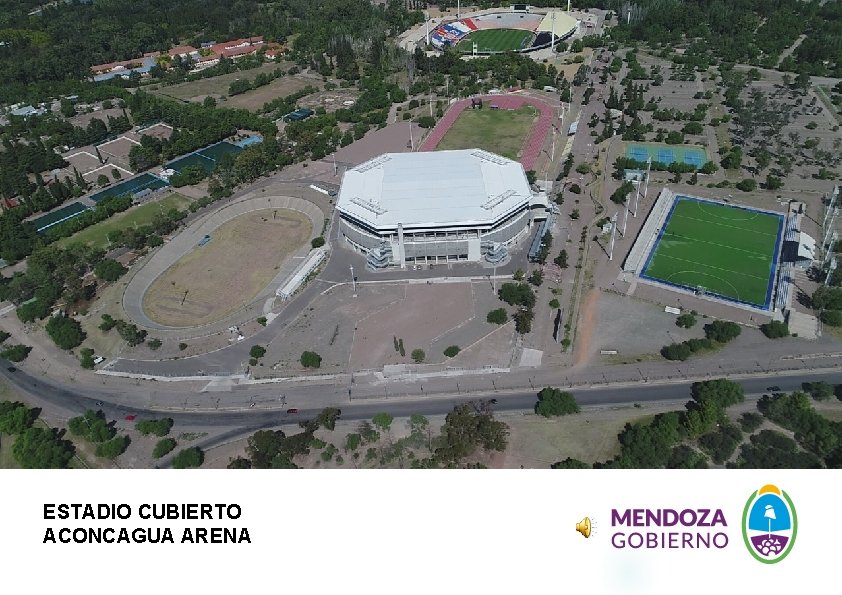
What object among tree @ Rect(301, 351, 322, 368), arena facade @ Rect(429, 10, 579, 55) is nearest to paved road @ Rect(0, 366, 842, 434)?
tree @ Rect(301, 351, 322, 368)

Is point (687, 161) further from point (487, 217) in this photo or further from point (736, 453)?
point (736, 453)

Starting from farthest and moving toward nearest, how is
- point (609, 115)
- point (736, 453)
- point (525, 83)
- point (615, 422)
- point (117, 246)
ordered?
point (525, 83), point (609, 115), point (117, 246), point (615, 422), point (736, 453)

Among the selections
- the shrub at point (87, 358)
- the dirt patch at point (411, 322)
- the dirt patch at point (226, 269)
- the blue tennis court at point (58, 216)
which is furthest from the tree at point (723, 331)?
the blue tennis court at point (58, 216)

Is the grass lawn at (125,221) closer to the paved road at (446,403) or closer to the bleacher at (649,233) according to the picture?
the paved road at (446,403)

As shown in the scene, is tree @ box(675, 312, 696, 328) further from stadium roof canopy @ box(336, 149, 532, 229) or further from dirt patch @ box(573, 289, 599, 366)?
stadium roof canopy @ box(336, 149, 532, 229)

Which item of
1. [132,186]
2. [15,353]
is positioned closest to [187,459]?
[15,353]

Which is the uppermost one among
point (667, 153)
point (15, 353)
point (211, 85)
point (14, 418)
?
point (14, 418)

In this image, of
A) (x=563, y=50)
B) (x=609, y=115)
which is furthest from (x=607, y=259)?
(x=563, y=50)
